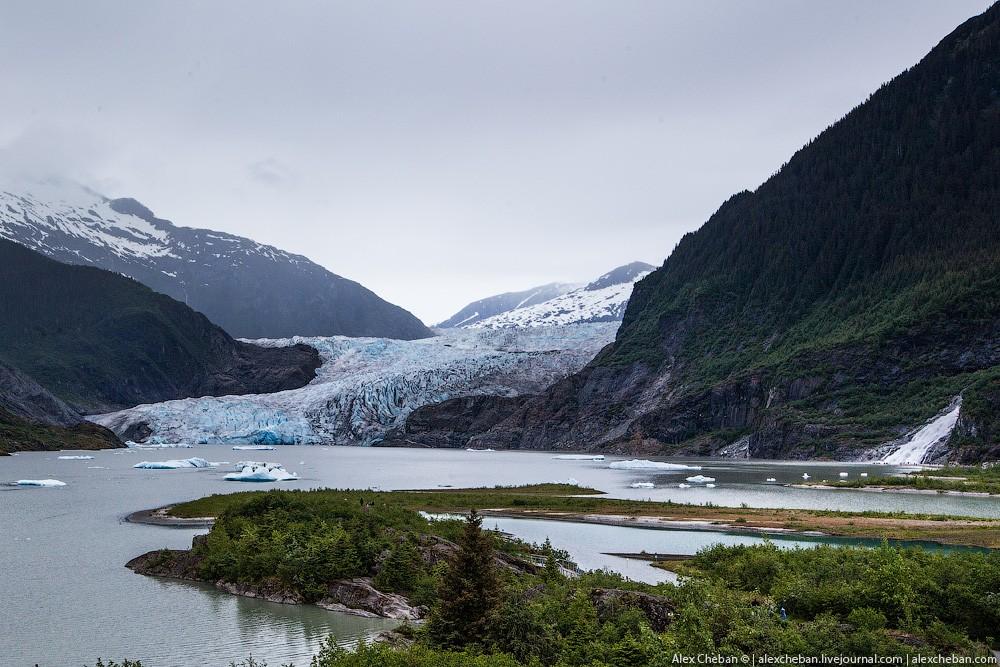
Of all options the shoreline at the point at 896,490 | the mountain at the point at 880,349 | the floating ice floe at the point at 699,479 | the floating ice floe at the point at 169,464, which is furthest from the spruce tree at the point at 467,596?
the mountain at the point at 880,349

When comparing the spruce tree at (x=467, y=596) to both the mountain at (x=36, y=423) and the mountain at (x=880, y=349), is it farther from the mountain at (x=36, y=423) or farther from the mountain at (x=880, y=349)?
the mountain at (x=36, y=423)

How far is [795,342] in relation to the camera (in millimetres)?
179750

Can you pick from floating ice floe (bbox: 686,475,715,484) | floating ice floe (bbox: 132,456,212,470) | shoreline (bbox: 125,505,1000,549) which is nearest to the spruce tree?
shoreline (bbox: 125,505,1000,549)

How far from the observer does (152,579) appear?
1235 inches

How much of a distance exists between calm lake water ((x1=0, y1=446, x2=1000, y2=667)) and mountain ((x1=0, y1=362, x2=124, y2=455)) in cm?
6367

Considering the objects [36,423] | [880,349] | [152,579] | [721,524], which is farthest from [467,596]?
[36,423]

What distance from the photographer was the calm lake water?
74.7ft

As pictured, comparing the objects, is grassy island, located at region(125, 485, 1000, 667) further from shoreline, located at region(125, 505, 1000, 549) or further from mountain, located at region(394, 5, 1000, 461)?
mountain, located at region(394, 5, 1000, 461)

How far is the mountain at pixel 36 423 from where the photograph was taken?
144 m

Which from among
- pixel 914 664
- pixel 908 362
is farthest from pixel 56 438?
pixel 914 664

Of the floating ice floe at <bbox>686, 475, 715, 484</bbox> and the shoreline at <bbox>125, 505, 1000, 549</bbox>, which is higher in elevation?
the shoreline at <bbox>125, 505, 1000, 549</bbox>

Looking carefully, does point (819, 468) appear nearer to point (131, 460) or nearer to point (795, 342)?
point (795, 342)

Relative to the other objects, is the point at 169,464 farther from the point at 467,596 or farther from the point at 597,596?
the point at 467,596

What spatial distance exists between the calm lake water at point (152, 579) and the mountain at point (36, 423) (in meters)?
63.7
